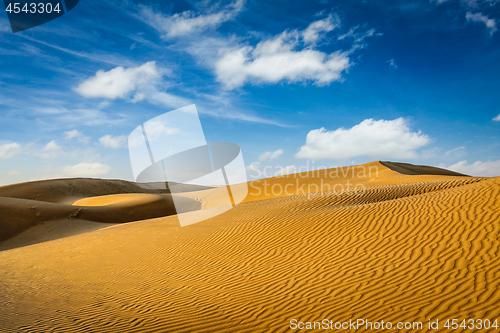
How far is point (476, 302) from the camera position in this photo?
4.57 meters

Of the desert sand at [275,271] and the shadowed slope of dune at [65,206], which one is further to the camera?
the shadowed slope of dune at [65,206]

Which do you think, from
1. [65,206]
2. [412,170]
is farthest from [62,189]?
[412,170]

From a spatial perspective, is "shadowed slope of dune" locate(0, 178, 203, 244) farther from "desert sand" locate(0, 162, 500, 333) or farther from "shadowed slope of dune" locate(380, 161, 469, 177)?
"shadowed slope of dune" locate(380, 161, 469, 177)

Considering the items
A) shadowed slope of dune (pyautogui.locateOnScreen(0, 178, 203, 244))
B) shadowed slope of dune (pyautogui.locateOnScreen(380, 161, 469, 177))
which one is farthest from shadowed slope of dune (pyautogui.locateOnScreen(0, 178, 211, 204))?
shadowed slope of dune (pyautogui.locateOnScreen(380, 161, 469, 177))

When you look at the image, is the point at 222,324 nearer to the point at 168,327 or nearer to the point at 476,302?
the point at 168,327

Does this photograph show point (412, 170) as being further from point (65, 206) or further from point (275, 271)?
point (65, 206)

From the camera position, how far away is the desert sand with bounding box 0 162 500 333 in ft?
16.6

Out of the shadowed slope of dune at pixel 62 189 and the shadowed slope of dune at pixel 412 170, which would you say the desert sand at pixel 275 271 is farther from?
the shadowed slope of dune at pixel 62 189

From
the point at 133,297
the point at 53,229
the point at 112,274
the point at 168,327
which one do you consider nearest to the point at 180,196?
the point at 53,229

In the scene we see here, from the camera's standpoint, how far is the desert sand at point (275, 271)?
507 centimetres

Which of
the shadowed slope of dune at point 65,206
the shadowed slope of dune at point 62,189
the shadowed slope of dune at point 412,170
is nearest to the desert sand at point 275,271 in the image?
the shadowed slope of dune at point 65,206

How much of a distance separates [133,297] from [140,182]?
7139 cm

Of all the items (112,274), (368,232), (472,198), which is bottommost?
(112,274)

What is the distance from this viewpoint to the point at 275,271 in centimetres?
760
